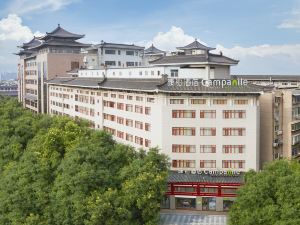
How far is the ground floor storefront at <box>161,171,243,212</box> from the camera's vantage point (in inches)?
1346

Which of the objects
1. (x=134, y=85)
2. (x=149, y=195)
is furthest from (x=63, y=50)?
(x=149, y=195)

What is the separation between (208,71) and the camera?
39781mm

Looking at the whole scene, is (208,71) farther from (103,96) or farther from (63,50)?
(63,50)

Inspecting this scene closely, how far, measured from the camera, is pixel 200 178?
3534 cm

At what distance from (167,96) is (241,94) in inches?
255

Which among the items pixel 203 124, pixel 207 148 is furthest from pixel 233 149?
pixel 203 124

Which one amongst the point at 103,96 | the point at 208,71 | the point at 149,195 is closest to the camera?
the point at 149,195

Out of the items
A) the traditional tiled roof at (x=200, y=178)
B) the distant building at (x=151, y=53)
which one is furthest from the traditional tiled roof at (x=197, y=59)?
the distant building at (x=151, y=53)

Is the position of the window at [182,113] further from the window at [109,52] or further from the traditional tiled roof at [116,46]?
the window at [109,52]

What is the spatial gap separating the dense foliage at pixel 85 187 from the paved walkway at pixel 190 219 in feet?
13.6

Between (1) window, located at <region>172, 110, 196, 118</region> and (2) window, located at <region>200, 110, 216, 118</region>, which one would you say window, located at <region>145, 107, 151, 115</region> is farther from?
(2) window, located at <region>200, 110, 216, 118</region>

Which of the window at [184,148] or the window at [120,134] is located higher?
the window at [120,134]

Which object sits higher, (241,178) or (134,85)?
(134,85)

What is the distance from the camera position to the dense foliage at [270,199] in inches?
1001
